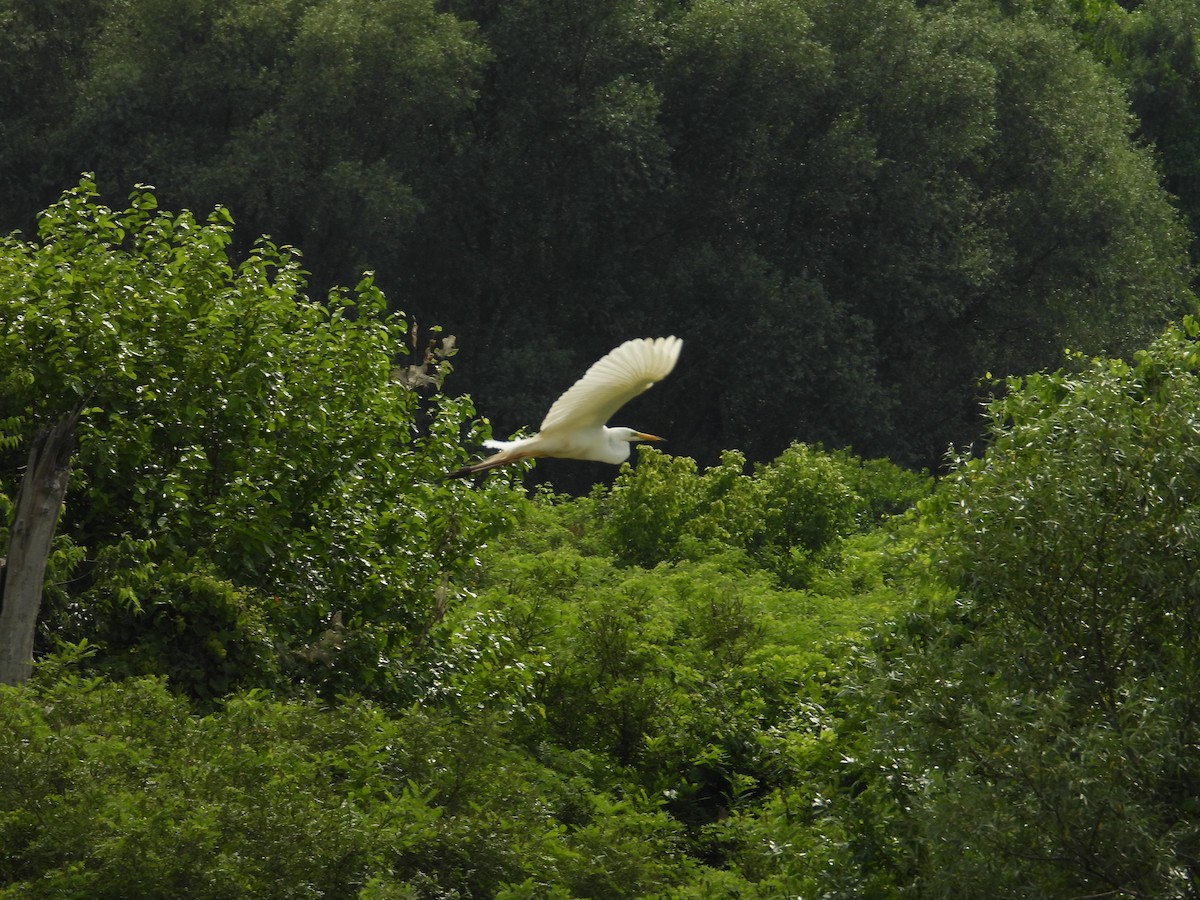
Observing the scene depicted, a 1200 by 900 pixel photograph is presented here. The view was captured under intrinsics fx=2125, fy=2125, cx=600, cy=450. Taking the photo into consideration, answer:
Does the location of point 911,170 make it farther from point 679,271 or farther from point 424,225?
point 424,225

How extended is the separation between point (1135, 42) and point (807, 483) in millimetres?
25300

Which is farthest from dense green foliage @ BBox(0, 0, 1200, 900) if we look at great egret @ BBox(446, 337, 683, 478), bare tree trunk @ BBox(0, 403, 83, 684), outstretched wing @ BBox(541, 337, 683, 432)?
outstretched wing @ BBox(541, 337, 683, 432)

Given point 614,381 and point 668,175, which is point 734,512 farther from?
point 668,175

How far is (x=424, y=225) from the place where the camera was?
120 feet


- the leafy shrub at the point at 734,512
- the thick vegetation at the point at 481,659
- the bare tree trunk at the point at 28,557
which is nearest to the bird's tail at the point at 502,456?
the thick vegetation at the point at 481,659

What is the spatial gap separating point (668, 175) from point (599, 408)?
82.2ft

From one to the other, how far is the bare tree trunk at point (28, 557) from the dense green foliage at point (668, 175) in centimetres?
2300

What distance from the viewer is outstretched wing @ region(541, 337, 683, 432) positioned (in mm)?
11523

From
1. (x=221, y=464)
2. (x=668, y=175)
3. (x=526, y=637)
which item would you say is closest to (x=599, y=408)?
(x=221, y=464)

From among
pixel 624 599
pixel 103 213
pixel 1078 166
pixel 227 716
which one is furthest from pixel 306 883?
pixel 1078 166

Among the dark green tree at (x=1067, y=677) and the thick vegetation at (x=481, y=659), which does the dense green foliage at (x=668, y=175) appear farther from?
the dark green tree at (x=1067, y=677)

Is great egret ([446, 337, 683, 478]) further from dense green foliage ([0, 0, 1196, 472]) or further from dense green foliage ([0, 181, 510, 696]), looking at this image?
dense green foliage ([0, 0, 1196, 472])

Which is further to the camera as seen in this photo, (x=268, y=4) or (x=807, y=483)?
(x=268, y=4)

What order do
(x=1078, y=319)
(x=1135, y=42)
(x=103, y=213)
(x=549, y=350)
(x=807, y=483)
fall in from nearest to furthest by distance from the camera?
(x=103, y=213), (x=807, y=483), (x=549, y=350), (x=1078, y=319), (x=1135, y=42)
